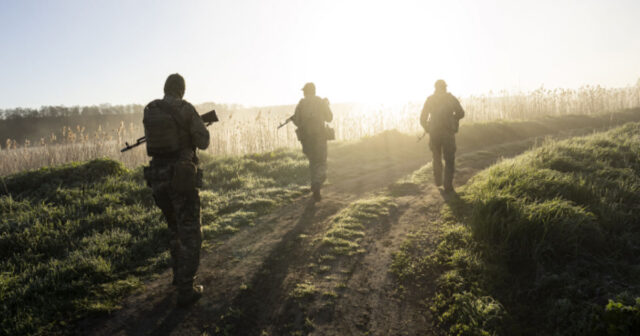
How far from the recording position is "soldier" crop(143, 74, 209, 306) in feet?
11.2

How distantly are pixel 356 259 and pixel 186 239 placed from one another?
2273 mm

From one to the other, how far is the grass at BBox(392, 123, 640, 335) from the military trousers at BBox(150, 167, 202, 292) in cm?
255

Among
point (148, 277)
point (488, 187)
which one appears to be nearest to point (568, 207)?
point (488, 187)

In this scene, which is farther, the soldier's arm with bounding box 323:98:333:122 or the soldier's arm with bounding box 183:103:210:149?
the soldier's arm with bounding box 323:98:333:122

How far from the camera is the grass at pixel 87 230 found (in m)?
3.48

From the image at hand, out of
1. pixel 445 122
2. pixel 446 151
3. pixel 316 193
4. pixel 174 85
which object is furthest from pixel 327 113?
pixel 174 85

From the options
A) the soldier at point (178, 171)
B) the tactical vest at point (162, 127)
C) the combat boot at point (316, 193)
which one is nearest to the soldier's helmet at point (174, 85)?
the soldier at point (178, 171)

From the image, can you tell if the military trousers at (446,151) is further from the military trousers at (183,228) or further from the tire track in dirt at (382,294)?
the military trousers at (183,228)

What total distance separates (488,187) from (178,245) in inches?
207

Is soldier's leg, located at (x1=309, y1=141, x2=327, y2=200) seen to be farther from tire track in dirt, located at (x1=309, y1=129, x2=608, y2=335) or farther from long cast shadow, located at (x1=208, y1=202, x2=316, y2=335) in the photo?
long cast shadow, located at (x1=208, y1=202, x2=316, y2=335)

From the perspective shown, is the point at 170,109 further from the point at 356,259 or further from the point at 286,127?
the point at 286,127

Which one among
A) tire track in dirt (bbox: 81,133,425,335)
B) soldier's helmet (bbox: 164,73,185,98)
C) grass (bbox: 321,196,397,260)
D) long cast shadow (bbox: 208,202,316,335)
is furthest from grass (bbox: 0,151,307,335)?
soldier's helmet (bbox: 164,73,185,98)

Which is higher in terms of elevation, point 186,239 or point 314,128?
point 314,128

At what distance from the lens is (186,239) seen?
3.52 metres
